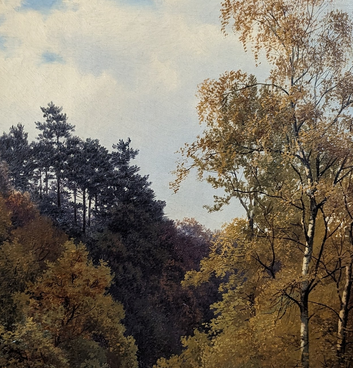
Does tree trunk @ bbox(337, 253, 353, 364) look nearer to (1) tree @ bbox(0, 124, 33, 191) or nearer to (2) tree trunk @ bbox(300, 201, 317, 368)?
(2) tree trunk @ bbox(300, 201, 317, 368)

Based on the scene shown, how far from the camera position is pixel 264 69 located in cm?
797

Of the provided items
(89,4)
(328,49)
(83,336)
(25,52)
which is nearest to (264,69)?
(328,49)

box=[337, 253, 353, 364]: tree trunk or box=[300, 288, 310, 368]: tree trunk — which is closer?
box=[300, 288, 310, 368]: tree trunk

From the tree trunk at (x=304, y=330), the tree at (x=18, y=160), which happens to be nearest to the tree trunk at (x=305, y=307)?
the tree trunk at (x=304, y=330)

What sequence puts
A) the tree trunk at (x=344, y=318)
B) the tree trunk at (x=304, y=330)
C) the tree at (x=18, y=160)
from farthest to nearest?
1. the tree at (x=18, y=160)
2. the tree trunk at (x=344, y=318)
3. the tree trunk at (x=304, y=330)

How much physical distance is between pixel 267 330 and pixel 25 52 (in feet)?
28.1

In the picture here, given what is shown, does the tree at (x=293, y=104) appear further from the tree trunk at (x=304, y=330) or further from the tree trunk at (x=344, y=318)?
the tree trunk at (x=344, y=318)

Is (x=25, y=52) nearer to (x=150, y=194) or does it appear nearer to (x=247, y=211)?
(x=247, y=211)

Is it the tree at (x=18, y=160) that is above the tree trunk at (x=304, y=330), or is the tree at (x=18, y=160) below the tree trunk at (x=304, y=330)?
above

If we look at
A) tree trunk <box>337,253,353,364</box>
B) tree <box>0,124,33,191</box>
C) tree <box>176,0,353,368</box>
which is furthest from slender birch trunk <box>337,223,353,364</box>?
tree <box>0,124,33,191</box>

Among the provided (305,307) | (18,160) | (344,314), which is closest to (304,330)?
(305,307)

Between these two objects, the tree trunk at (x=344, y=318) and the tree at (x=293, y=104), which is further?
the tree trunk at (x=344, y=318)

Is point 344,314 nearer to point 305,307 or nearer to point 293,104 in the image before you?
point 305,307

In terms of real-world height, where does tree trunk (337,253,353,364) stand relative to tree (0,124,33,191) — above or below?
below
